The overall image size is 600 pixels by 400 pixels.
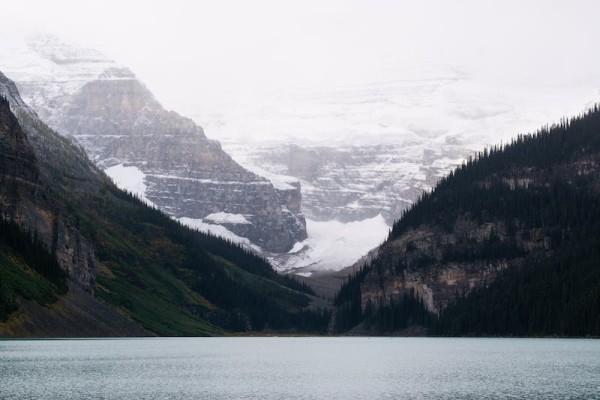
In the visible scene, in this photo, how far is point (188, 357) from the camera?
597ft

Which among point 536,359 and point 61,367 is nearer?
point 61,367

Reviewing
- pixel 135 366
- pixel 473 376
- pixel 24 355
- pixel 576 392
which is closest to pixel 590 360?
pixel 473 376

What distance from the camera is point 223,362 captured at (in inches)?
6693

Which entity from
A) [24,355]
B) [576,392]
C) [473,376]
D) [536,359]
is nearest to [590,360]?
[536,359]

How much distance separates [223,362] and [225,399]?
5785cm

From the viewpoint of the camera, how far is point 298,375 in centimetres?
14100

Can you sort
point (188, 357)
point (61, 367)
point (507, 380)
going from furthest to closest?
point (188, 357) < point (61, 367) < point (507, 380)

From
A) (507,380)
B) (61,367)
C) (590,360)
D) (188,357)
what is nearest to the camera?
(507,380)

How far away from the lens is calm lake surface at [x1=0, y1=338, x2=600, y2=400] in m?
116

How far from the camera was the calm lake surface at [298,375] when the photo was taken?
379 ft

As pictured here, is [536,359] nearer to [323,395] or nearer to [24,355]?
[323,395]

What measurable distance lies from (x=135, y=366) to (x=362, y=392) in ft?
144

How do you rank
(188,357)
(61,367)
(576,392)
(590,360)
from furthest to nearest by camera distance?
(188,357) → (590,360) → (61,367) → (576,392)

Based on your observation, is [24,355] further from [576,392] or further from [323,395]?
[576,392]
